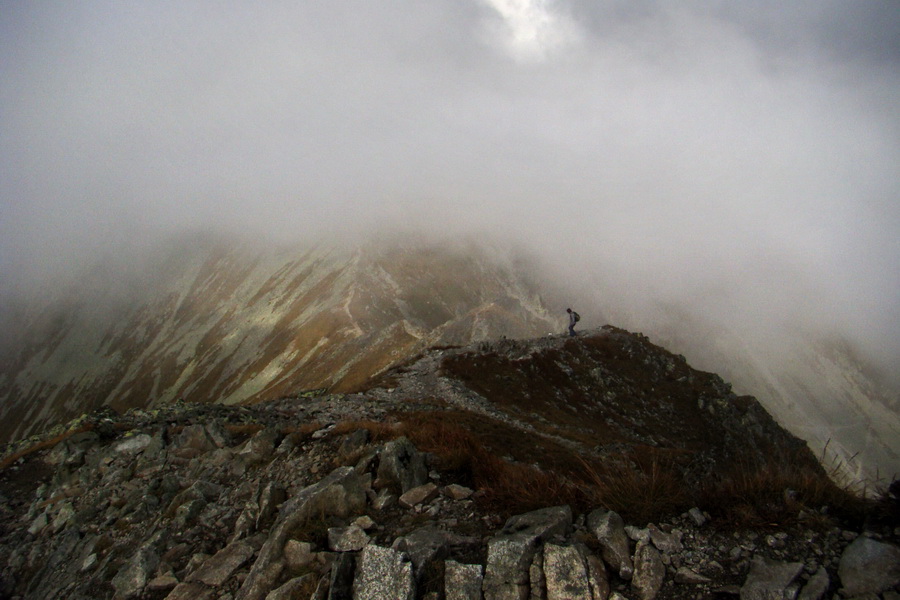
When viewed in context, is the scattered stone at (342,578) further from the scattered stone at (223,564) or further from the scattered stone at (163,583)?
the scattered stone at (163,583)

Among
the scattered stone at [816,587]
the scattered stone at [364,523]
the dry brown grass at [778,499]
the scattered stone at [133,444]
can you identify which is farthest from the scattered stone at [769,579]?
the scattered stone at [133,444]

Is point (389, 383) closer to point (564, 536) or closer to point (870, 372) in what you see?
point (564, 536)

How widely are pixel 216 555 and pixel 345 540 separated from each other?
347 centimetres

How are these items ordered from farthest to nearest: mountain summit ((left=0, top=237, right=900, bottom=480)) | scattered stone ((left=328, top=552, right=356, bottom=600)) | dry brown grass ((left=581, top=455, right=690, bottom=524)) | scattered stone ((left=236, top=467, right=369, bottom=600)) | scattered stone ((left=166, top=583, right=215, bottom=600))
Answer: mountain summit ((left=0, top=237, right=900, bottom=480)) → scattered stone ((left=166, top=583, right=215, bottom=600)) → scattered stone ((left=236, top=467, right=369, bottom=600)) → dry brown grass ((left=581, top=455, right=690, bottom=524)) → scattered stone ((left=328, top=552, right=356, bottom=600))

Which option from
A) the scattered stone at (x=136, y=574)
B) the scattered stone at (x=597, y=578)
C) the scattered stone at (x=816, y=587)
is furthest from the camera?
the scattered stone at (x=136, y=574)

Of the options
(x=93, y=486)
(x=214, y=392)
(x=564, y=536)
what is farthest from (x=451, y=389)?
(x=214, y=392)

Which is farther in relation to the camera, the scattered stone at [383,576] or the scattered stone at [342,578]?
the scattered stone at [342,578]

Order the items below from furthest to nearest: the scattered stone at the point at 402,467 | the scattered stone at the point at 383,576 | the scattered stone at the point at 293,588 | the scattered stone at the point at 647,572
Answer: the scattered stone at the point at 402,467 < the scattered stone at the point at 293,588 < the scattered stone at the point at 383,576 < the scattered stone at the point at 647,572

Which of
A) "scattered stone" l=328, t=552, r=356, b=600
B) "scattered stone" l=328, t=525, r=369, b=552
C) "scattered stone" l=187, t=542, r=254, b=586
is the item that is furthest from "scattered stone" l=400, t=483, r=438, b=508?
"scattered stone" l=187, t=542, r=254, b=586

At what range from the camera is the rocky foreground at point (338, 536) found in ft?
22.7

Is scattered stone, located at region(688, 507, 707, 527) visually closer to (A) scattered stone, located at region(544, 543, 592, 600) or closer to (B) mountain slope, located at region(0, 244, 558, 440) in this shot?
(A) scattered stone, located at region(544, 543, 592, 600)

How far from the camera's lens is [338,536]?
29.1 feet

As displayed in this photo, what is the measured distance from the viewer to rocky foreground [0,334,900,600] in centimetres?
691

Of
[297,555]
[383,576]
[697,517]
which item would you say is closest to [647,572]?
[697,517]
